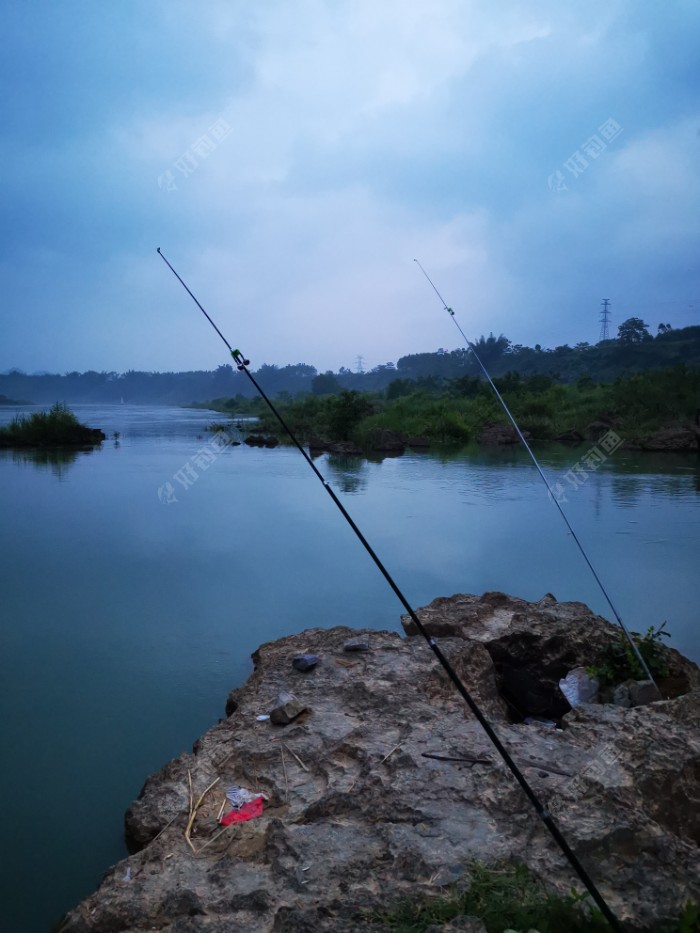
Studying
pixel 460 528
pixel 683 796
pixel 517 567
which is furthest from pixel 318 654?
pixel 460 528

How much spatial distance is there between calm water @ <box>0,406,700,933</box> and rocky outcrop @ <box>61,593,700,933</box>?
0.53 m

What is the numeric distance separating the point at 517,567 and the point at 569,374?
39115 mm

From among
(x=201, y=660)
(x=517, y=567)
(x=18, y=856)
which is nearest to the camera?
(x=18, y=856)

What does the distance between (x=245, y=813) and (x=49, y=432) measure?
1535 cm

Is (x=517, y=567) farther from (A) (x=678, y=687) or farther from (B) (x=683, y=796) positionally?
(B) (x=683, y=796)

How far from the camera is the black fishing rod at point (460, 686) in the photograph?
49.6 inches

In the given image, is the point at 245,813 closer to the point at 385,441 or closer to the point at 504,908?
the point at 504,908

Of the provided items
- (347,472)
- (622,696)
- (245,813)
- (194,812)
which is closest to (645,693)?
(622,696)

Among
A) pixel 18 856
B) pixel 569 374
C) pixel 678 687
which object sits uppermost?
pixel 569 374

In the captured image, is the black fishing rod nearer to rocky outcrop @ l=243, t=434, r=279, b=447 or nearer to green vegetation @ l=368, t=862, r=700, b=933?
green vegetation @ l=368, t=862, r=700, b=933

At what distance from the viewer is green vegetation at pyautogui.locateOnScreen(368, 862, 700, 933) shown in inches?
55.0

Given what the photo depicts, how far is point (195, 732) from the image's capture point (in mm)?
3158

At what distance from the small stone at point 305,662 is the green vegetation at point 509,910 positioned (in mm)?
1497

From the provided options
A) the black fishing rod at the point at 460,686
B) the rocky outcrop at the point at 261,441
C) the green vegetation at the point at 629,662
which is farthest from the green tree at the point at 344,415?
the green vegetation at the point at 629,662
